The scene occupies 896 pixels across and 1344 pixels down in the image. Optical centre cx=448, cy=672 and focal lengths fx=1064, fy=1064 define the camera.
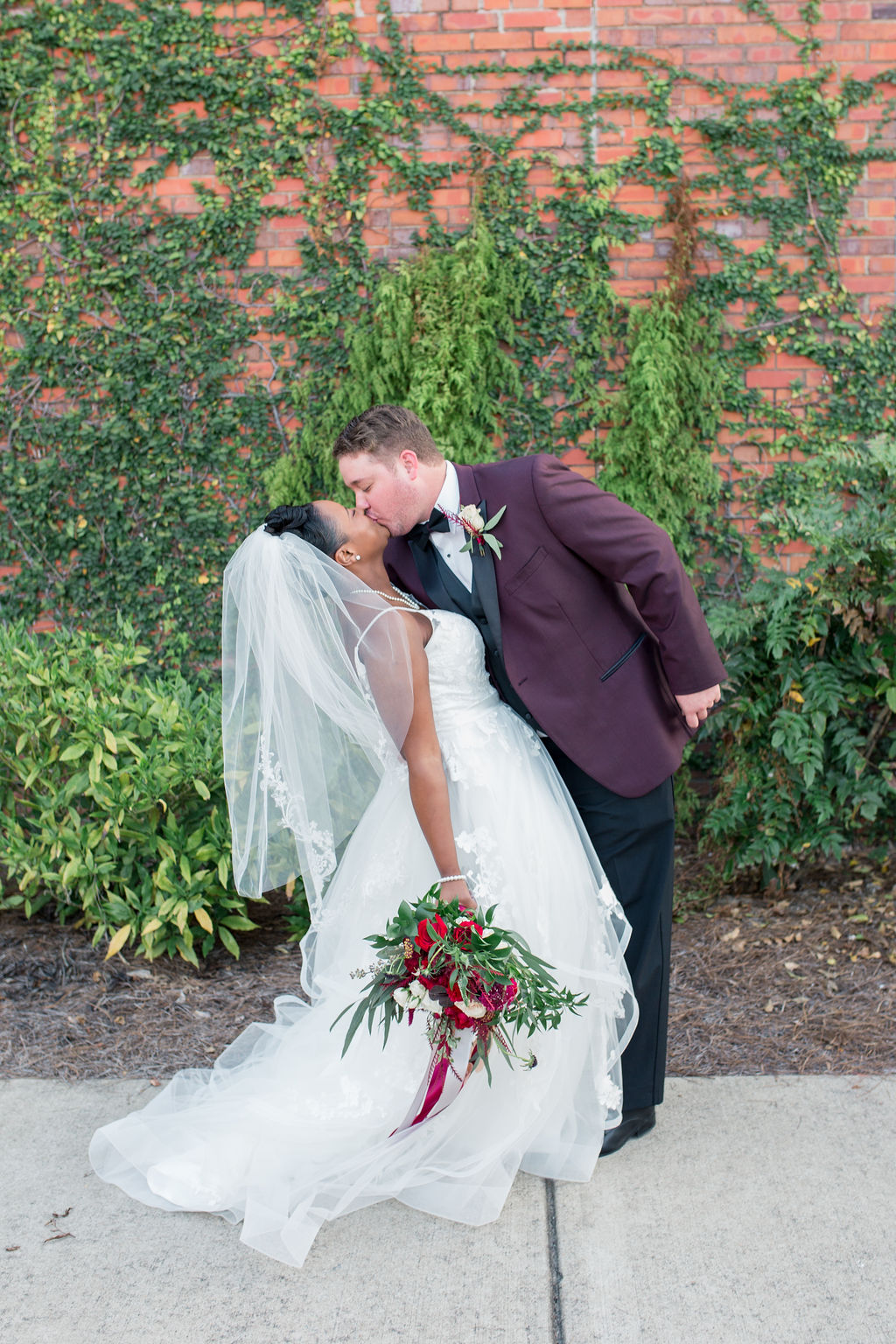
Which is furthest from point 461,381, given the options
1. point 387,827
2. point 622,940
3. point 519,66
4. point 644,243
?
point 622,940

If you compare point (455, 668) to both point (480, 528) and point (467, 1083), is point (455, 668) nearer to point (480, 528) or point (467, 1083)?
point (480, 528)

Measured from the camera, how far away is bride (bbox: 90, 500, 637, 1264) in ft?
8.32

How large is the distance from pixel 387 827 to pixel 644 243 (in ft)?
10.7

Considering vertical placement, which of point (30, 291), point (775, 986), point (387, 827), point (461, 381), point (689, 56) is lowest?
point (775, 986)

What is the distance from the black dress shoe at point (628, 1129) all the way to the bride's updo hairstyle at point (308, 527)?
1647 millimetres

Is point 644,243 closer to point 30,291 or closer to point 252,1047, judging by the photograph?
point 30,291

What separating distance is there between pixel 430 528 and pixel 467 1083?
1404mm

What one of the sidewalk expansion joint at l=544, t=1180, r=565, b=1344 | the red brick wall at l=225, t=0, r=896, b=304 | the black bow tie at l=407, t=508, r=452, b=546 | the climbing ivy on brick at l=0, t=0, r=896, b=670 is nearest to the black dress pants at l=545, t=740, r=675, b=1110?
A: the sidewalk expansion joint at l=544, t=1180, r=565, b=1344

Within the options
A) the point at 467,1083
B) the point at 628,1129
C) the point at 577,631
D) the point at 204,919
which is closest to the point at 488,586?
the point at 577,631

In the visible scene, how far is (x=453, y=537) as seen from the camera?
109 inches

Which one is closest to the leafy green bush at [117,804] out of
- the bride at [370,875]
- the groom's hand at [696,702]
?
the bride at [370,875]

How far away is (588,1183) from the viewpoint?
8.61 feet

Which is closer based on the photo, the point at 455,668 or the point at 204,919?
the point at 455,668

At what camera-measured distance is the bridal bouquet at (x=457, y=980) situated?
240 cm
